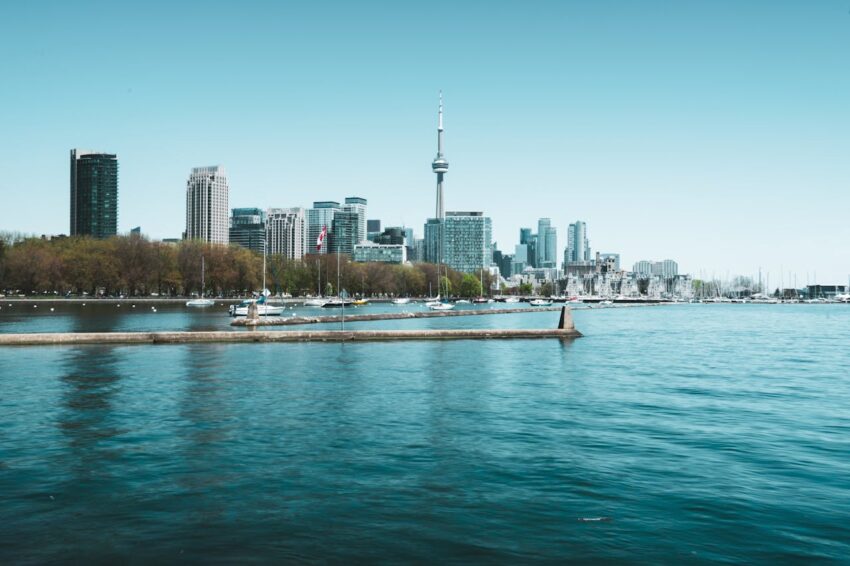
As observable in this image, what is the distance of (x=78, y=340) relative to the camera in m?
63.6

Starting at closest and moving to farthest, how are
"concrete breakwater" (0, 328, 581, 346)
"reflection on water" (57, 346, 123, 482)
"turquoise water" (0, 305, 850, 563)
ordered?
"turquoise water" (0, 305, 850, 563)
"reflection on water" (57, 346, 123, 482)
"concrete breakwater" (0, 328, 581, 346)

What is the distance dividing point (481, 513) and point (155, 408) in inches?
763

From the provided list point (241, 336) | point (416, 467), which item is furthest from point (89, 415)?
point (241, 336)

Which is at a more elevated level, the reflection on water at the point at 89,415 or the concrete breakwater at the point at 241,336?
the concrete breakwater at the point at 241,336

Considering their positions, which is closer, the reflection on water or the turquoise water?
the turquoise water

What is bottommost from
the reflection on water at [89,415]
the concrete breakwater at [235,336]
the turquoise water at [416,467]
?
the turquoise water at [416,467]

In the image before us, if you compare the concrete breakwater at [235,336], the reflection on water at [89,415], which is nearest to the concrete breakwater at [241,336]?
the concrete breakwater at [235,336]

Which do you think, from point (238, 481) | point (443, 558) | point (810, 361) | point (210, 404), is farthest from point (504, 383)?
point (810, 361)

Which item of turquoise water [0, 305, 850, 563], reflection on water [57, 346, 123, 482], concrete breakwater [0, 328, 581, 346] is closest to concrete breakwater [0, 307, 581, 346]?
concrete breakwater [0, 328, 581, 346]

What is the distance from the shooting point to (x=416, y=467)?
21.8 m

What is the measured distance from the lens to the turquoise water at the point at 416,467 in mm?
15539

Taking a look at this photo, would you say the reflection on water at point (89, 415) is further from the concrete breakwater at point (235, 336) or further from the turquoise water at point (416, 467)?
the concrete breakwater at point (235, 336)

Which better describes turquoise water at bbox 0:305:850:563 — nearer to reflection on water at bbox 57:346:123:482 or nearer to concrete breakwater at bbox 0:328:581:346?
reflection on water at bbox 57:346:123:482

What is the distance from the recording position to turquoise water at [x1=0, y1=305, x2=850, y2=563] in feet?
51.0
